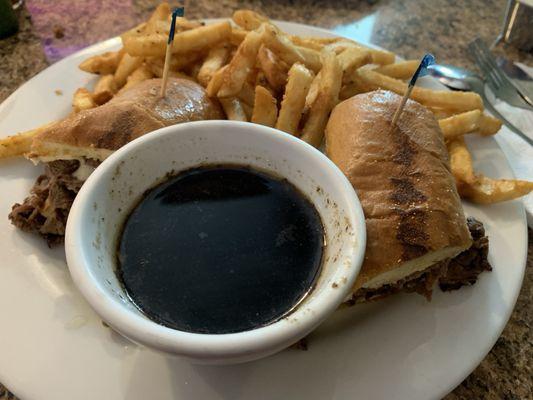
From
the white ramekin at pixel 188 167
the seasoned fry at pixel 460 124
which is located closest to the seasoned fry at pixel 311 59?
the seasoned fry at pixel 460 124

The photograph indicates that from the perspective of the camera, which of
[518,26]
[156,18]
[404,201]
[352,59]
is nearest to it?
[404,201]

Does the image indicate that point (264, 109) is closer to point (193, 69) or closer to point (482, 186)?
point (193, 69)

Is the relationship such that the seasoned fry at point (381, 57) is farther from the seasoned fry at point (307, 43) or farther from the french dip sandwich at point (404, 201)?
the french dip sandwich at point (404, 201)

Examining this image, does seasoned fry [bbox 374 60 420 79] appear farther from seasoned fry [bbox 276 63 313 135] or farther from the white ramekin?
the white ramekin

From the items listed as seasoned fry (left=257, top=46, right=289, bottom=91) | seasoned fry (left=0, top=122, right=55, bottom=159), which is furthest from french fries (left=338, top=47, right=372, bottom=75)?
seasoned fry (left=0, top=122, right=55, bottom=159)

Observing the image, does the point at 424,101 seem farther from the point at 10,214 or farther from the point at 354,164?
the point at 10,214

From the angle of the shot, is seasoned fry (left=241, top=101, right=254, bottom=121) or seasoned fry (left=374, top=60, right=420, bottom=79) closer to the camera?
seasoned fry (left=241, top=101, right=254, bottom=121)

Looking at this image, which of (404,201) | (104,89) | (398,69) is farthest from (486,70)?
(104,89)

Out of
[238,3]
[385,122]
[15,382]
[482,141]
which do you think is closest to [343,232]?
[385,122]
